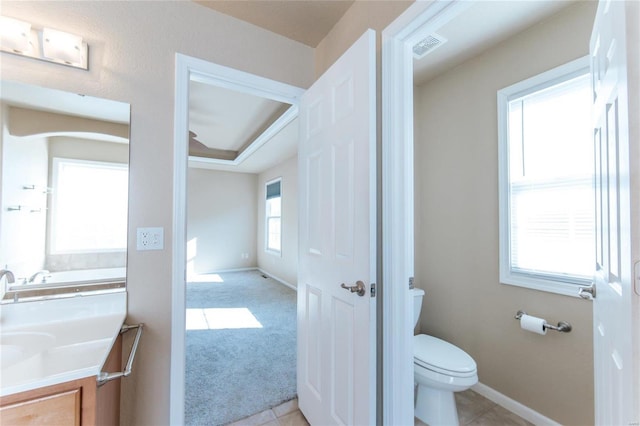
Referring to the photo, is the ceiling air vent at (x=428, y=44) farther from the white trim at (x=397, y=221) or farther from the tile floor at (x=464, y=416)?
the tile floor at (x=464, y=416)

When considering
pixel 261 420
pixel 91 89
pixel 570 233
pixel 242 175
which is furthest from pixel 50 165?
pixel 242 175

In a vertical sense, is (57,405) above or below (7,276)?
below

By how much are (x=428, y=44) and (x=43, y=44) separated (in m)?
2.09

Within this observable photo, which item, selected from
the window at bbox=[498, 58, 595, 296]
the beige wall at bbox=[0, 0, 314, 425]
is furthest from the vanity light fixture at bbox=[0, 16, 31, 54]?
the window at bbox=[498, 58, 595, 296]

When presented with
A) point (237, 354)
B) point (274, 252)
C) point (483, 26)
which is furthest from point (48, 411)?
point (274, 252)

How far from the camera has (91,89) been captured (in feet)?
4.21

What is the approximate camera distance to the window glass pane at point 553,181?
1533 millimetres

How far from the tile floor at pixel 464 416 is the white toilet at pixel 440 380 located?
0.10 m

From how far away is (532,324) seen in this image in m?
1.61

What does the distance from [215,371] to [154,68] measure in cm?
220

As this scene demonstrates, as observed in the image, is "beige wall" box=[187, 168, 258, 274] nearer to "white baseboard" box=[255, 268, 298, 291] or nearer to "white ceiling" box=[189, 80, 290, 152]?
"white baseboard" box=[255, 268, 298, 291]

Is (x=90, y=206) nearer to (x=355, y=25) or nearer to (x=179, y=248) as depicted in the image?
(x=179, y=248)

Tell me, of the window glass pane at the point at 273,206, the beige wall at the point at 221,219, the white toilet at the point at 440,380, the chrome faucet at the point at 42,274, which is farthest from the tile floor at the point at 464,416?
the beige wall at the point at 221,219

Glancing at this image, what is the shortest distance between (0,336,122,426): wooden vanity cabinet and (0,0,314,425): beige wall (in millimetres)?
480
